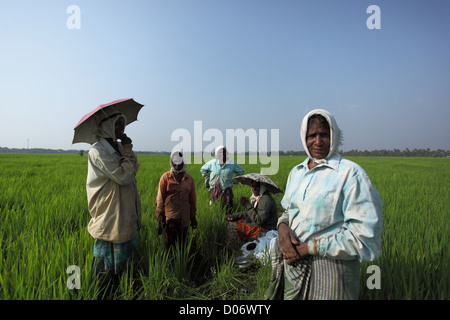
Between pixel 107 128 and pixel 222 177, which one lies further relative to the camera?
pixel 222 177

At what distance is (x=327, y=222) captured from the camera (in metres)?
1.11

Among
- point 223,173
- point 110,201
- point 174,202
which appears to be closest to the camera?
point 110,201

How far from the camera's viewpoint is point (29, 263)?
5.76 feet

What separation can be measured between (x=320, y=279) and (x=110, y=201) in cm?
159

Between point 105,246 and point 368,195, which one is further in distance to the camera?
point 105,246

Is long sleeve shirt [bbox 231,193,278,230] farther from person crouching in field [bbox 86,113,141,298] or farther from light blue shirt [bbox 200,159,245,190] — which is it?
person crouching in field [bbox 86,113,141,298]

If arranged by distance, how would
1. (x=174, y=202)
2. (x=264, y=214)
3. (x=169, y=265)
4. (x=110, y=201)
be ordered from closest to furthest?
(x=110, y=201) < (x=169, y=265) < (x=174, y=202) < (x=264, y=214)

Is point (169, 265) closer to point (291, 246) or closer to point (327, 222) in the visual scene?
point (291, 246)

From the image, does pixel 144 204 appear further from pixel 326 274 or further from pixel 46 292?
pixel 326 274

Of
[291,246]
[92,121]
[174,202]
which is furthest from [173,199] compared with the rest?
[291,246]

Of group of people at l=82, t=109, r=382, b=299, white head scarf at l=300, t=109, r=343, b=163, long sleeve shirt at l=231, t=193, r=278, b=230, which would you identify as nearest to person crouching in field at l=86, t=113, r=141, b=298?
group of people at l=82, t=109, r=382, b=299

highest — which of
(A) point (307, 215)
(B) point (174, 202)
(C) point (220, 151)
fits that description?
(C) point (220, 151)
